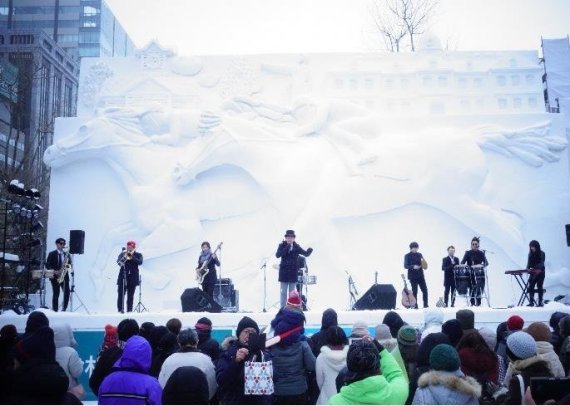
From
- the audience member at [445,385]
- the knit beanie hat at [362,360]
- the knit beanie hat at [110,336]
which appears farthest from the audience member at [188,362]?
the audience member at [445,385]

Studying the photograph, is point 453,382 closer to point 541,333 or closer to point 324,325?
point 541,333

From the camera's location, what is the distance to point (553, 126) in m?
14.8

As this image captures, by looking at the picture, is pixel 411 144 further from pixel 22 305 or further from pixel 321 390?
pixel 321 390

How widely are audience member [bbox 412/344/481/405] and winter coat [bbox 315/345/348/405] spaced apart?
1.07 m

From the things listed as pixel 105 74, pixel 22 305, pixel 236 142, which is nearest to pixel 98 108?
pixel 105 74

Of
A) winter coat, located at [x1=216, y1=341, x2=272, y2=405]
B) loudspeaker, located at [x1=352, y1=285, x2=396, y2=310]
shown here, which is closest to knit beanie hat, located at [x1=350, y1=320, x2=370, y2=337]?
winter coat, located at [x1=216, y1=341, x2=272, y2=405]

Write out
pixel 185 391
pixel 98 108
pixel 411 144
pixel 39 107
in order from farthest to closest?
pixel 39 107, pixel 98 108, pixel 411 144, pixel 185 391

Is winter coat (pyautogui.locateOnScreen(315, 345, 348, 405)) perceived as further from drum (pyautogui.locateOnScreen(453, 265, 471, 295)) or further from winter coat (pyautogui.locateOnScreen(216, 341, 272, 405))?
drum (pyautogui.locateOnScreen(453, 265, 471, 295))

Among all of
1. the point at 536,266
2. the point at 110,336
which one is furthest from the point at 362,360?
the point at 536,266

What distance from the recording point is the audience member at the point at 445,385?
3363 mm

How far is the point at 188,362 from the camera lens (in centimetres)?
439

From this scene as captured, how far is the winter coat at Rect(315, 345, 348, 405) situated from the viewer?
4.45m

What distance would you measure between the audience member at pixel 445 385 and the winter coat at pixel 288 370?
4.52 feet

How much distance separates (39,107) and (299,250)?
84.1 ft
